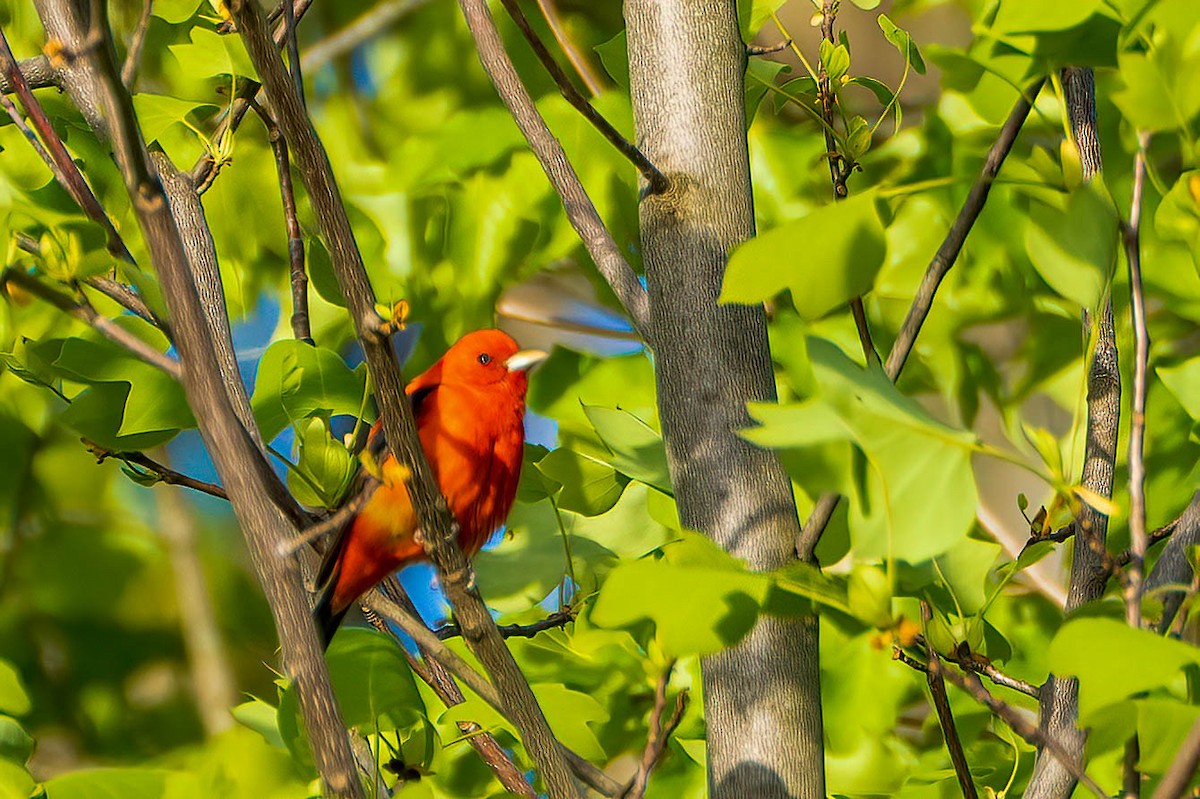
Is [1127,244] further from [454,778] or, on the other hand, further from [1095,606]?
[454,778]

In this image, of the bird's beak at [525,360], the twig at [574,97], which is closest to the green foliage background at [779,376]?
the bird's beak at [525,360]

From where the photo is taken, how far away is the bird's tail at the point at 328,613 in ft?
5.92

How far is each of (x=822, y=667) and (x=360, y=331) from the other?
Result: 2.90 ft

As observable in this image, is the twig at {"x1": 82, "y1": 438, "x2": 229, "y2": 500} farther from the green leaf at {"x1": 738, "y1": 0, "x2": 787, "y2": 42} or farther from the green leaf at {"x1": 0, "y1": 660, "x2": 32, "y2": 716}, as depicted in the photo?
the green leaf at {"x1": 738, "y1": 0, "x2": 787, "y2": 42}

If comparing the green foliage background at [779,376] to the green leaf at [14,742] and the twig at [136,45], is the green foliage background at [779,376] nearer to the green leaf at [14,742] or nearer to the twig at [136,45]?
the green leaf at [14,742]

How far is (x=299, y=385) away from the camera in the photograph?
1.23m

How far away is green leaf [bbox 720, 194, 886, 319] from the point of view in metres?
0.71

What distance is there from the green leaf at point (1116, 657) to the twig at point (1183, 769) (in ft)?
0.11

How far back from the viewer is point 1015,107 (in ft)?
2.90

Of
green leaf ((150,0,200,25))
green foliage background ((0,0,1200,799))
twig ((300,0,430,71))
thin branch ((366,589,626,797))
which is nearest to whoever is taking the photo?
green foliage background ((0,0,1200,799))

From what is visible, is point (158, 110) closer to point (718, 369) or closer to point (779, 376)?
point (718, 369)

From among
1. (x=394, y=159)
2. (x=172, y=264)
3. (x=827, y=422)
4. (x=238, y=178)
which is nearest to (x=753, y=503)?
(x=827, y=422)

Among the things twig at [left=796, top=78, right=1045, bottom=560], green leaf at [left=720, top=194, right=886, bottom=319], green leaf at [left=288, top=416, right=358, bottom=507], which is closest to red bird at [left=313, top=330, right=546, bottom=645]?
green leaf at [left=288, top=416, right=358, bottom=507]

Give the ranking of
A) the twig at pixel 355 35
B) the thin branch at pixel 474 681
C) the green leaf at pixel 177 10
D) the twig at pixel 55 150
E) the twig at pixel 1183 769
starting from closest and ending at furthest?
1. the twig at pixel 1183 769
2. the thin branch at pixel 474 681
3. the twig at pixel 55 150
4. the green leaf at pixel 177 10
5. the twig at pixel 355 35
